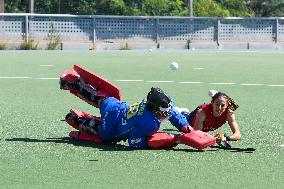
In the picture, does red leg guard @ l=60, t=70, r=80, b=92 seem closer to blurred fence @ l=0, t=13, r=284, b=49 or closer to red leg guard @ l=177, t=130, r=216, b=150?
red leg guard @ l=177, t=130, r=216, b=150

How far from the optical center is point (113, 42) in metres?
37.4

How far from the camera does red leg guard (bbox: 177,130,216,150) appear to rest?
908 cm

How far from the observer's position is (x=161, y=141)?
9.21 metres

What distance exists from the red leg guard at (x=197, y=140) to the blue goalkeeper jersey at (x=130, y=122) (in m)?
0.30

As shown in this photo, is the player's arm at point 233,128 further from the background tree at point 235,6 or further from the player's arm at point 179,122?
the background tree at point 235,6

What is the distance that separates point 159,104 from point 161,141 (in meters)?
0.37

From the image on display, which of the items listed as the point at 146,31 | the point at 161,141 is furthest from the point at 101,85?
the point at 146,31

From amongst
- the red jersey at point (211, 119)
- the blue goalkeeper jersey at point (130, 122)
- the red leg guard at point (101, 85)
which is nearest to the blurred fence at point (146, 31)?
the red leg guard at point (101, 85)

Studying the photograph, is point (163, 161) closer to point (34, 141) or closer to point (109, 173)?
point (109, 173)

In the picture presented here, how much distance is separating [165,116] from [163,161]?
2.99 feet

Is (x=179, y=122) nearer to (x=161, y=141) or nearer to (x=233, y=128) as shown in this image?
(x=161, y=141)

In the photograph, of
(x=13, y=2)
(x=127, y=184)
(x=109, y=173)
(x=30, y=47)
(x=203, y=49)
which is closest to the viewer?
(x=127, y=184)

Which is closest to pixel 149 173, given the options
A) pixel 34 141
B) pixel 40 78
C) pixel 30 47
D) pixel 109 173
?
pixel 109 173

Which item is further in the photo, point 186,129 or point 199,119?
point 199,119
